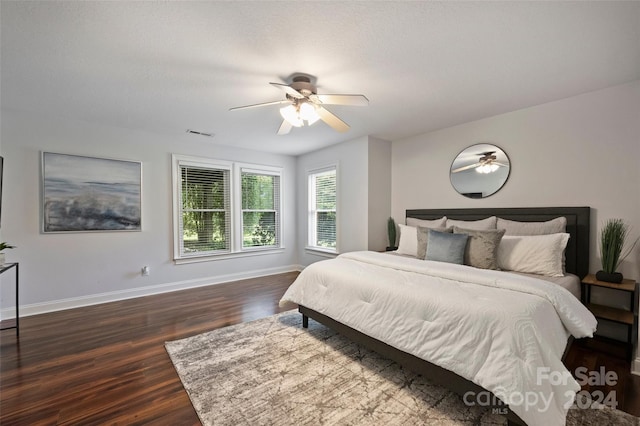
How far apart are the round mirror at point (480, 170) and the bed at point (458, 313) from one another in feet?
1.15

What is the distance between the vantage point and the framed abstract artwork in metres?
3.34

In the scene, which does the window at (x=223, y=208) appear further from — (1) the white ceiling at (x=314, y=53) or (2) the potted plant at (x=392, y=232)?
(2) the potted plant at (x=392, y=232)

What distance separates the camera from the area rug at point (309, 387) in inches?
62.0

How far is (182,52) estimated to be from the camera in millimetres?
1980

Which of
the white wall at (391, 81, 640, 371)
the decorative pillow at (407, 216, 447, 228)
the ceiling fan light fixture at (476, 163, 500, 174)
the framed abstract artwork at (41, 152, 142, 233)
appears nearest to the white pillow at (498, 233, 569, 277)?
the white wall at (391, 81, 640, 371)

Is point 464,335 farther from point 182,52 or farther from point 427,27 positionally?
point 182,52

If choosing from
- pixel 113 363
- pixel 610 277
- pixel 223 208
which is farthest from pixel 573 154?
pixel 223 208

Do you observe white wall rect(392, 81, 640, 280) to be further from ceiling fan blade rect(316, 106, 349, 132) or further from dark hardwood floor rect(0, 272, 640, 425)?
ceiling fan blade rect(316, 106, 349, 132)

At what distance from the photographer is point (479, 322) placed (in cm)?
152

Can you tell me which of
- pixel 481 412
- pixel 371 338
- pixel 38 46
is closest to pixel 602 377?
pixel 481 412

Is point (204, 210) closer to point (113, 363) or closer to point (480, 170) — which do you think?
point (113, 363)

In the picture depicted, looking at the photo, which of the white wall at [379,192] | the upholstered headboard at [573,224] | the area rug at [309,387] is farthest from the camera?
the white wall at [379,192]


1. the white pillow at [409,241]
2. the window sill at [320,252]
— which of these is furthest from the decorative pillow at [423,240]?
→ the window sill at [320,252]

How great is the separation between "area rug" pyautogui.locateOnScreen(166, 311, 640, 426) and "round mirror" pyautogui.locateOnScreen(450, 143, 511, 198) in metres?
2.37
